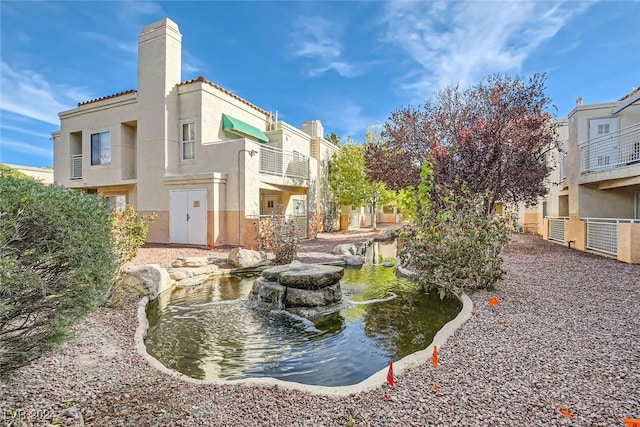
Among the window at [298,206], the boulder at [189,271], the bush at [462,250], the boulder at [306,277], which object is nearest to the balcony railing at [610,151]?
the bush at [462,250]

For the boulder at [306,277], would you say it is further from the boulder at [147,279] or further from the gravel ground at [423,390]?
the gravel ground at [423,390]

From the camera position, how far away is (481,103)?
1498cm

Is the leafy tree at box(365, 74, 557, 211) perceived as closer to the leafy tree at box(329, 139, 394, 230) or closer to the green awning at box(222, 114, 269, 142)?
the green awning at box(222, 114, 269, 142)

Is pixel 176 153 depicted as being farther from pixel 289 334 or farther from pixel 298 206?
pixel 289 334

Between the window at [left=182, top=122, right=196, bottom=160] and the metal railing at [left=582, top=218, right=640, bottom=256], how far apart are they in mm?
19537

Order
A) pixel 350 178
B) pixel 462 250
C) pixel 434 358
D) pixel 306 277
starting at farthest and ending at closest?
1. pixel 350 178
2. pixel 306 277
3. pixel 462 250
4. pixel 434 358

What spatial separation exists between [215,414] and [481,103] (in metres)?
16.1

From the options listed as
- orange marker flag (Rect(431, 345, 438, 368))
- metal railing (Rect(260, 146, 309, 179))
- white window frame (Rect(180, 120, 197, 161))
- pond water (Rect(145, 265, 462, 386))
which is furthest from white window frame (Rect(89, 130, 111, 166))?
orange marker flag (Rect(431, 345, 438, 368))

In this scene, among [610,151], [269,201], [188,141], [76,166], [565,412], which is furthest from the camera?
[269,201]

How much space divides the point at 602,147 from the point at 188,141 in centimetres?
2031

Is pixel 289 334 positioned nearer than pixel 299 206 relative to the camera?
Yes

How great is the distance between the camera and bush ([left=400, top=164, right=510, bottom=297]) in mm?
8016

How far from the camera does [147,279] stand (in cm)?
877

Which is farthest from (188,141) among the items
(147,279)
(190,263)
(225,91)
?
(147,279)
